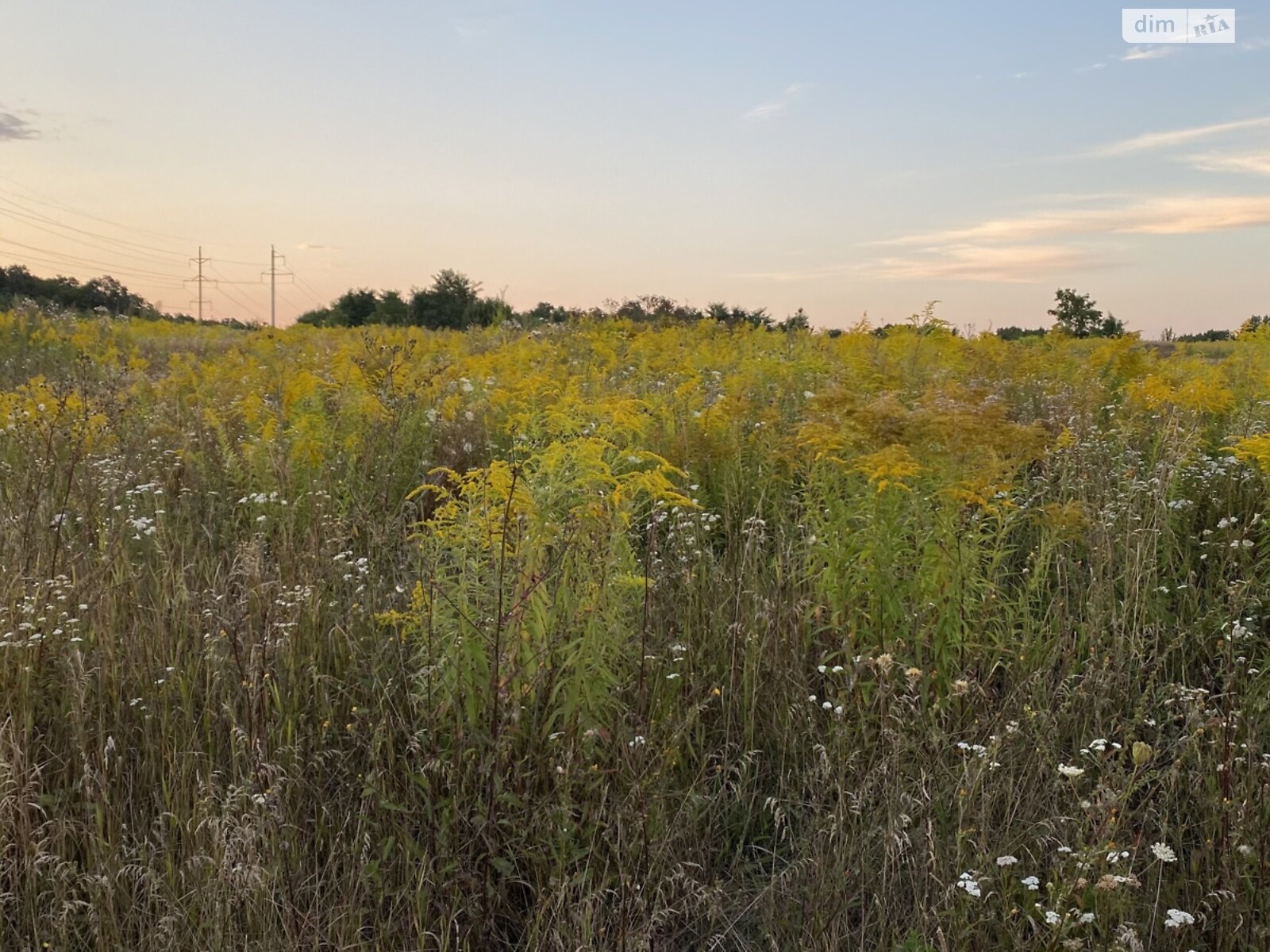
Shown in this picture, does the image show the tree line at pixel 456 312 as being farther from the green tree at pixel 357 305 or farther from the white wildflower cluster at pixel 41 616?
the white wildflower cluster at pixel 41 616

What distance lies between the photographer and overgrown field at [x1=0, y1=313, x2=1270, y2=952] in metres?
2.13

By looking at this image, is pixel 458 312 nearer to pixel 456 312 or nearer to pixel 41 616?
pixel 456 312

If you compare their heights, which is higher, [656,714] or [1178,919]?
[656,714]

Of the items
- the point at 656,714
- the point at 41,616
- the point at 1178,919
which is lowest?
the point at 1178,919

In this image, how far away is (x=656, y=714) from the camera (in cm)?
280

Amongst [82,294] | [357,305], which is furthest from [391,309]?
[82,294]

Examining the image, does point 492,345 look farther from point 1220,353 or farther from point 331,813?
point 1220,353

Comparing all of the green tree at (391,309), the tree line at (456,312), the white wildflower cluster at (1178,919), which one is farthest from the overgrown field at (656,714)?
the green tree at (391,309)

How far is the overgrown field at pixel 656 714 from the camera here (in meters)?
2.13

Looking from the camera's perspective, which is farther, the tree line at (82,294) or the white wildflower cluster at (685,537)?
the tree line at (82,294)

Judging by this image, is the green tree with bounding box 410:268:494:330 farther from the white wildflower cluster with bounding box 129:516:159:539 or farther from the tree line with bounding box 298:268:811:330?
the white wildflower cluster with bounding box 129:516:159:539

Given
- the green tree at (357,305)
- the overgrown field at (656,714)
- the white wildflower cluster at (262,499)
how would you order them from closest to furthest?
1. the overgrown field at (656,714)
2. the white wildflower cluster at (262,499)
3. the green tree at (357,305)

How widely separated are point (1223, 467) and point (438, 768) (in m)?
4.64

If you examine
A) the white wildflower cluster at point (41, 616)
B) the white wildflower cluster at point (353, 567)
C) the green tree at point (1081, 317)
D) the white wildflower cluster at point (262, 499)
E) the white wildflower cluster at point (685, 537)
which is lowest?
the white wildflower cluster at point (41, 616)
